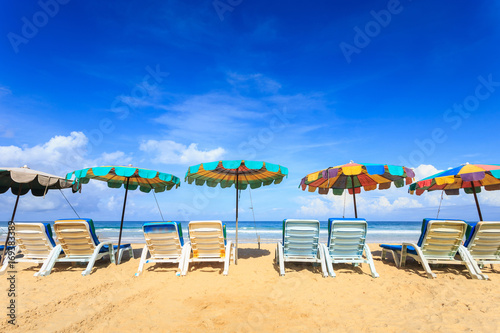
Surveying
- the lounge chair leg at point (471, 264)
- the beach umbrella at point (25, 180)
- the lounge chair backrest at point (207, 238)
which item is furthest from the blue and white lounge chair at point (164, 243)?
the lounge chair leg at point (471, 264)

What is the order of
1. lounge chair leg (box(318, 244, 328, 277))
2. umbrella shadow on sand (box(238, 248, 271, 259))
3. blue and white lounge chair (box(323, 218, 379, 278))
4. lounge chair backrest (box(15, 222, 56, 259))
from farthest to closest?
umbrella shadow on sand (box(238, 248, 271, 259)) < lounge chair backrest (box(15, 222, 56, 259)) < blue and white lounge chair (box(323, 218, 379, 278)) < lounge chair leg (box(318, 244, 328, 277))

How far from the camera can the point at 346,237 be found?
206 inches

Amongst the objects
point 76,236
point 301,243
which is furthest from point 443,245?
point 76,236

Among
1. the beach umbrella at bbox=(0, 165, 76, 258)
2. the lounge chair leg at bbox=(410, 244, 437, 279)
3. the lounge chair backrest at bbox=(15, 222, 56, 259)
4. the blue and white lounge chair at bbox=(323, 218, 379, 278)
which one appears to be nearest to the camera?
the lounge chair leg at bbox=(410, 244, 437, 279)

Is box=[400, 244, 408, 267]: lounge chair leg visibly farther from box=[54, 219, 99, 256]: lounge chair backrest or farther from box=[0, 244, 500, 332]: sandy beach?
box=[54, 219, 99, 256]: lounge chair backrest

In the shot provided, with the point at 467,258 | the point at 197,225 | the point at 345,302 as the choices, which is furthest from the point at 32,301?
the point at 467,258

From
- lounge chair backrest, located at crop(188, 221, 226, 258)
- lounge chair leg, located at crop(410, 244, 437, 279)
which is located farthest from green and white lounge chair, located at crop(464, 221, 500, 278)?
lounge chair backrest, located at crop(188, 221, 226, 258)

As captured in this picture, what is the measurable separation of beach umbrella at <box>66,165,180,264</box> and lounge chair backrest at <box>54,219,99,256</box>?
0.71 meters

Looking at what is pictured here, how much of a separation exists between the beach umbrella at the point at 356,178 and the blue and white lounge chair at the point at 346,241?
3.34 ft

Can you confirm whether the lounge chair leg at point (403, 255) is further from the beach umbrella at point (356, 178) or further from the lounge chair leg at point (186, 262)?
the lounge chair leg at point (186, 262)

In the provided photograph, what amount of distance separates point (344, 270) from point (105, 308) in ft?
14.3

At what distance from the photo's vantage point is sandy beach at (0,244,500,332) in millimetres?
2977

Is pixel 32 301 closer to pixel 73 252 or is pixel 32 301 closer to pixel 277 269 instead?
pixel 73 252

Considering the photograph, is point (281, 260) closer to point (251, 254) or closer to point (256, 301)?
point (256, 301)
